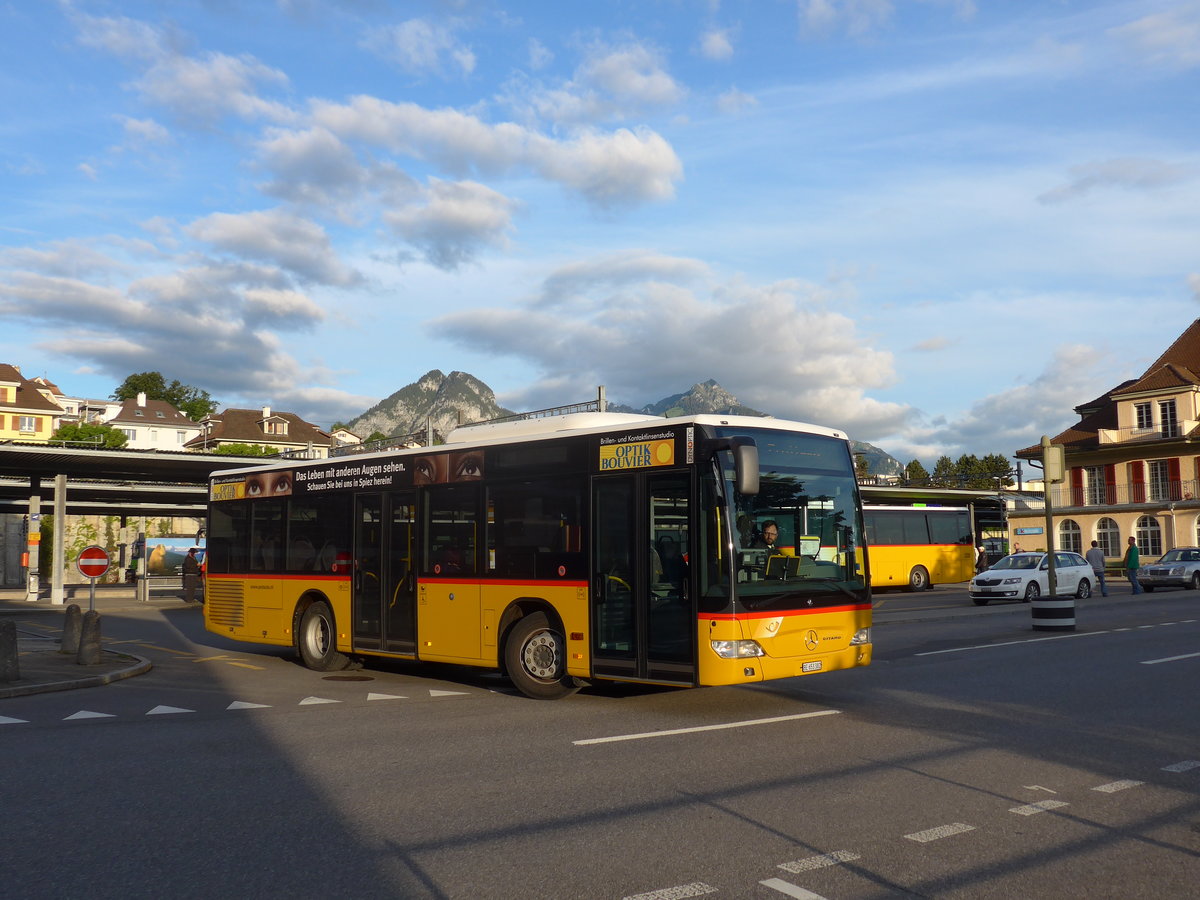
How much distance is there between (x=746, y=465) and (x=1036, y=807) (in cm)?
392

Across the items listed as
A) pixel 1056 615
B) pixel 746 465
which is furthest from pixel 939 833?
pixel 1056 615

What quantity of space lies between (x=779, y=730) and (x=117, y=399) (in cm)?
14030

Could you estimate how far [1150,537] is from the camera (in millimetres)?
61438

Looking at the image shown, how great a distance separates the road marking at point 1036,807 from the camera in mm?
6336

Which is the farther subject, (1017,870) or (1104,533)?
(1104,533)

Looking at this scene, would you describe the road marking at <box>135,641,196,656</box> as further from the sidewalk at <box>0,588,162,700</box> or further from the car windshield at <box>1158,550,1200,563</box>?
the car windshield at <box>1158,550,1200,563</box>

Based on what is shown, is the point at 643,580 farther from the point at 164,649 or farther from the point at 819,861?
the point at 164,649

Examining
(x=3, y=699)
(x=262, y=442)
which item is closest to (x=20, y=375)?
(x=262, y=442)

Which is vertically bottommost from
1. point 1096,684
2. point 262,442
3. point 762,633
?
point 1096,684

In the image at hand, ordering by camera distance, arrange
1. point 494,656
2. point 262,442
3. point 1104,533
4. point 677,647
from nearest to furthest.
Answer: point 677,647, point 494,656, point 1104,533, point 262,442

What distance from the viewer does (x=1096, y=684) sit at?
12.0 metres

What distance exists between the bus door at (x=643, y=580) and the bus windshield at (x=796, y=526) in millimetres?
559

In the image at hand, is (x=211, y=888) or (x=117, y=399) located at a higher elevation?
(x=117, y=399)

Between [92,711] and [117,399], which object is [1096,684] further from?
[117,399]
